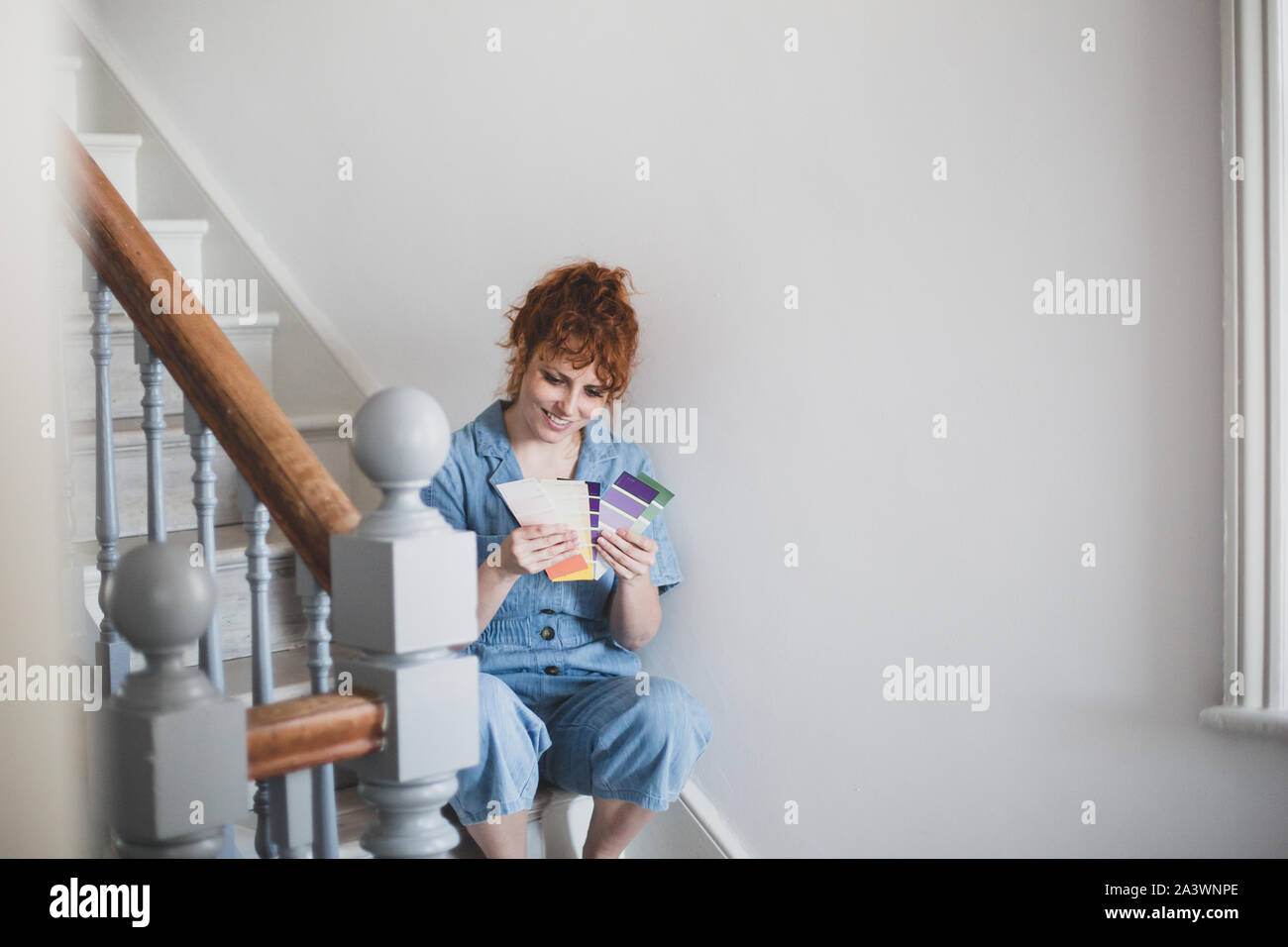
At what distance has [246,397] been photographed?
1.39m

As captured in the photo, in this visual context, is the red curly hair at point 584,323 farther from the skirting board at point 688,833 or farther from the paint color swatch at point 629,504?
the skirting board at point 688,833

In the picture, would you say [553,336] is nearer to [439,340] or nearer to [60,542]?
[439,340]

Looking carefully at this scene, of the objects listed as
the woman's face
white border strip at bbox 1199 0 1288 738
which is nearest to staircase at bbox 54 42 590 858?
the woman's face

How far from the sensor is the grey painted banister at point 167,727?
982 millimetres

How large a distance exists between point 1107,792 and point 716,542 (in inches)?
32.3

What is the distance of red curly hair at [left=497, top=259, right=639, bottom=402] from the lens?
6.82ft

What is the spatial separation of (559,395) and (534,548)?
0.32 m

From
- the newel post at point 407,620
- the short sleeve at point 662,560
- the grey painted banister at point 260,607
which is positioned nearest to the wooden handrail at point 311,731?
the newel post at point 407,620

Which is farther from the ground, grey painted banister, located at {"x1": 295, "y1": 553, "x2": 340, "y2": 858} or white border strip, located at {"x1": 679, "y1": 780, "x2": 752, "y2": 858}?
grey painted banister, located at {"x1": 295, "y1": 553, "x2": 340, "y2": 858}

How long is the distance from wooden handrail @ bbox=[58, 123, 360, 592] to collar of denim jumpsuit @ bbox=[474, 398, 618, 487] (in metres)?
0.71

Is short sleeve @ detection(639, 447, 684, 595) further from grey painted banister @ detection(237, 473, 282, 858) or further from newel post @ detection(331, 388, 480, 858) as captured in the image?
newel post @ detection(331, 388, 480, 858)

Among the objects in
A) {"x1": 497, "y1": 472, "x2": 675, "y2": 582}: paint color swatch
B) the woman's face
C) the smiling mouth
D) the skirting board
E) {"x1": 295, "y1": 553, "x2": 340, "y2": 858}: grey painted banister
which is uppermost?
the woman's face
